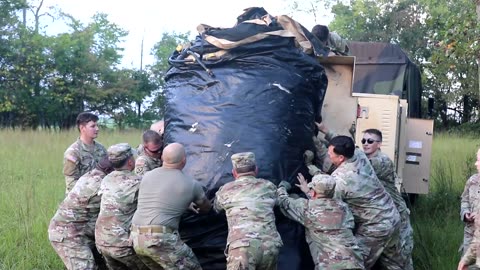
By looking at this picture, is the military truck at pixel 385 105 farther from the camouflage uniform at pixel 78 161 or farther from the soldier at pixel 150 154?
the camouflage uniform at pixel 78 161

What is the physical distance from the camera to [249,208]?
4.73 m

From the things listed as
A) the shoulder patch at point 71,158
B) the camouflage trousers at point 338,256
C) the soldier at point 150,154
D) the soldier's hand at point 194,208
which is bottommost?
the camouflage trousers at point 338,256

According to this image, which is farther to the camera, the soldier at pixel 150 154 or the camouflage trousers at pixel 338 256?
the soldier at pixel 150 154

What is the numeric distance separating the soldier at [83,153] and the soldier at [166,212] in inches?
62.8

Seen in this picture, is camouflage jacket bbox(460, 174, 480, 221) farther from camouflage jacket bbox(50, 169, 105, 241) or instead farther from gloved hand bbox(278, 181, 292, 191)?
camouflage jacket bbox(50, 169, 105, 241)

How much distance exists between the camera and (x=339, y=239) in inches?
191

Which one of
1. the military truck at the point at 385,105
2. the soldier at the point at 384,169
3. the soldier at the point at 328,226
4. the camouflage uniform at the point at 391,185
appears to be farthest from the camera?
the military truck at the point at 385,105

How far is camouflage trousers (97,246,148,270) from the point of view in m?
4.97

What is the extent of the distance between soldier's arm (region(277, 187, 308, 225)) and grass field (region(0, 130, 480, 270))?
1920 millimetres

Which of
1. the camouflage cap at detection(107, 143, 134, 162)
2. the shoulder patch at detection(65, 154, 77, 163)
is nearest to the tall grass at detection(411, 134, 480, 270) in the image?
the camouflage cap at detection(107, 143, 134, 162)

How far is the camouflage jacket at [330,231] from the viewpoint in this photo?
4809 mm

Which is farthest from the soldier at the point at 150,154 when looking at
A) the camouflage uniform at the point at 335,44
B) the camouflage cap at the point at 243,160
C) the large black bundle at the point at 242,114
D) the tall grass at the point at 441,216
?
the tall grass at the point at 441,216

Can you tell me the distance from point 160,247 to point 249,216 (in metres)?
0.67

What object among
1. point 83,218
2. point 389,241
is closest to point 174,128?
point 83,218
